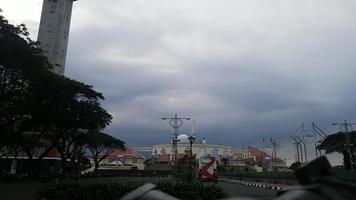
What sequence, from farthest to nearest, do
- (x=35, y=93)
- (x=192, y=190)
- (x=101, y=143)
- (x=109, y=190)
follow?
1. (x=101, y=143)
2. (x=35, y=93)
3. (x=192, y=190)
4. (x=109, y=190)

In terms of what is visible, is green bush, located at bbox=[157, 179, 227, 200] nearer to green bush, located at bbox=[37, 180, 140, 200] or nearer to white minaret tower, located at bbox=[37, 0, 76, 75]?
green bush, located at bbox=[37, 180, 140, 200]

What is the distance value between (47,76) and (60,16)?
5297 centimetres

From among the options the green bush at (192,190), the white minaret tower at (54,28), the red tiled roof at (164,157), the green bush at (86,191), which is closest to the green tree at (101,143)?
the white minaret tower at (54,28)

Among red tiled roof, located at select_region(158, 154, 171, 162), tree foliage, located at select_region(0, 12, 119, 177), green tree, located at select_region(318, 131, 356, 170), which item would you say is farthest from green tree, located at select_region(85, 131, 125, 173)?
red tiled roof, located at select_region(158, 154, 171, 162)

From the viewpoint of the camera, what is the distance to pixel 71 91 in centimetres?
3116

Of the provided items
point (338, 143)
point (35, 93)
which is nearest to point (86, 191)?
point (35, 93)

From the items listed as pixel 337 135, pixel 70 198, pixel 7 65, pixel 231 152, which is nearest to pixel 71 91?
pixel 7 65

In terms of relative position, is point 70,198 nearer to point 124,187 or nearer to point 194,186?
point 124,187

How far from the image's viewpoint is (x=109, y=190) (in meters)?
16.7

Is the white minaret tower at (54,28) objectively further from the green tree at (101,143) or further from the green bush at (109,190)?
the green bush at (109,190)

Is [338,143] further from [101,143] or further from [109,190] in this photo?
[109,190]

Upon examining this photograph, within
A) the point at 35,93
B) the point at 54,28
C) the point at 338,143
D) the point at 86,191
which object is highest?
the point at 54,28

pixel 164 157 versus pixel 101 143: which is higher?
pixel 164 157

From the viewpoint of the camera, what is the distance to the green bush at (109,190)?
54.6ft
